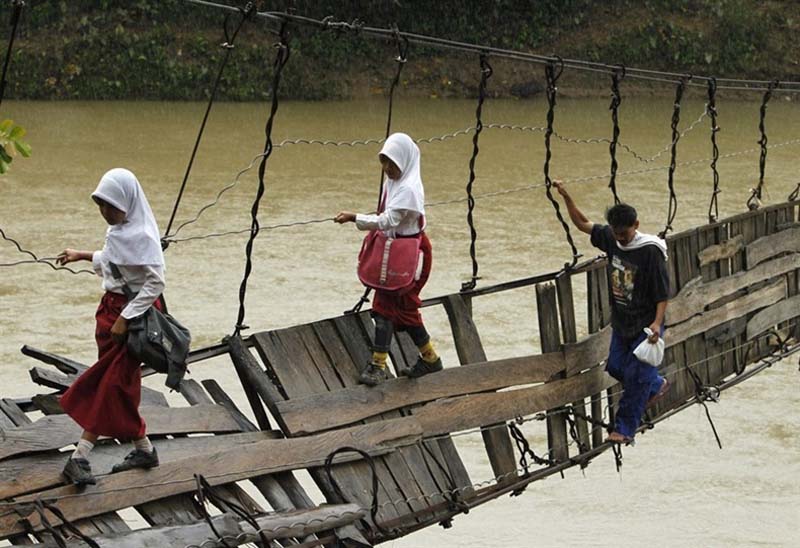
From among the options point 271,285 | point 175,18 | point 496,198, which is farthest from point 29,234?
point 175,18

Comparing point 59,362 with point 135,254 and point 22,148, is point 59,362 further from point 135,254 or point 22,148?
point 22,148

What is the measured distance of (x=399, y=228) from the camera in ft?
11.0

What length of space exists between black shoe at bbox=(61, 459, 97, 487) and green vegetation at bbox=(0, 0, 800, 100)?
40.1 ft

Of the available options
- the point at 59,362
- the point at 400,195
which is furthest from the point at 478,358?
the point at 59,362

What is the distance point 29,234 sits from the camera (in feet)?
28.2

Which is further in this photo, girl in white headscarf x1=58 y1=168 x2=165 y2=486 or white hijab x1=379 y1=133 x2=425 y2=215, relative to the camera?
white hijab x1=379 y1=133 x2=425 y2=215

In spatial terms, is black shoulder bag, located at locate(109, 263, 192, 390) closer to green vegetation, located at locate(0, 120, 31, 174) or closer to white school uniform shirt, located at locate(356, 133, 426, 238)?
green vegetation, located at locate(0, 120, 31, 174)

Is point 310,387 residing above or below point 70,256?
below

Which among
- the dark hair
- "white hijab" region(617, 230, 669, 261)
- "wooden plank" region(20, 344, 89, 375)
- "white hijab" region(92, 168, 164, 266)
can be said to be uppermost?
"white hijab" region(92, 168, 164, 266)

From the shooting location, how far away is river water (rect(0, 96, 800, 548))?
5914 millimetres

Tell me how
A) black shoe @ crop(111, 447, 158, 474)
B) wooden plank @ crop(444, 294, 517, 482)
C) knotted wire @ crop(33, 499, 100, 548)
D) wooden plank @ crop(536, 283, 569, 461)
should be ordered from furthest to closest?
wooden plank @ crop(536, 283, 569, 461) → wooden plank @ crop(444, 294, 517, 482) → black shoe @ crop(111, 447, 158, 474) → knotted wire @ crop(33, 499, 100, 548)

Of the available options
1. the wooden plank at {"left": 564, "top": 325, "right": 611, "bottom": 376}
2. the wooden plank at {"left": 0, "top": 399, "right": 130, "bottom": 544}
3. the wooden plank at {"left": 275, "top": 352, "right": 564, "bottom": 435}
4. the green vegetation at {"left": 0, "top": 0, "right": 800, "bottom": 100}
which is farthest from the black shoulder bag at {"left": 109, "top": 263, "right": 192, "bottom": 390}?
the green vegetation at {"left": 0, "top": 0, "right": 800, "bottom": 100}

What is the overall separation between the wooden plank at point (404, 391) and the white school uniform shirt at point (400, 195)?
395 mm

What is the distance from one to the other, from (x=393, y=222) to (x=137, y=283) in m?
0.72
